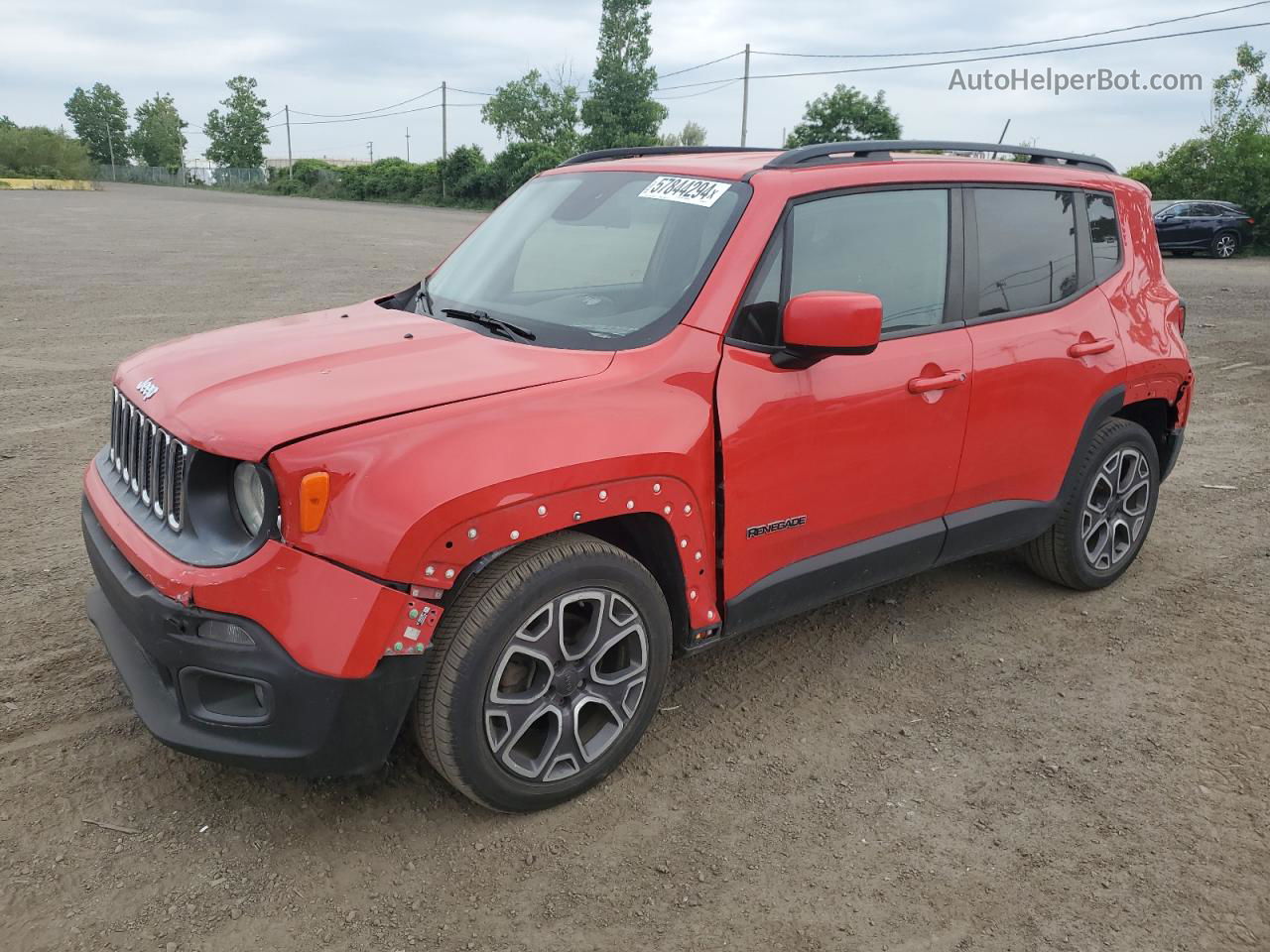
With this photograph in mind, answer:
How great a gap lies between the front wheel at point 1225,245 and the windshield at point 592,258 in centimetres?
2591

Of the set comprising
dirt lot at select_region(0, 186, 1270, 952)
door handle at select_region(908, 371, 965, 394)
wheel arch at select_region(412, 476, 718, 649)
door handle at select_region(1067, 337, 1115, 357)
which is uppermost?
door handle at select_region(1067, 337, 1115, 357)

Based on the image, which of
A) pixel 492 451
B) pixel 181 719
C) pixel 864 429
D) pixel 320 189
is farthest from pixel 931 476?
pixel 320 189

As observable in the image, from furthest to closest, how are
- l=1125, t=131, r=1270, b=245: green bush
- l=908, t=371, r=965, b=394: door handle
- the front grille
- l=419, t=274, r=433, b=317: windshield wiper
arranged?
l=1125, t=131, r=1270, b=245: green bush, l=419, t=274, r=433, b=317: windshield wiper, l=908, t=371, r=965, b=394: door handle, the front grille

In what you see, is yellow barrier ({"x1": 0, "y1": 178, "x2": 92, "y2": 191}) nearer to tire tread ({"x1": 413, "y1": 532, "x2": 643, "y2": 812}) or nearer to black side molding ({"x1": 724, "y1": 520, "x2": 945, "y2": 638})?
black side molding ({"x1": 724, "y1": 520, "x2": 945, "y2": 638})

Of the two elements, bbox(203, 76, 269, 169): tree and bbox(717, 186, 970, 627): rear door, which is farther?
bbox(203, 76, 269, 169): tree

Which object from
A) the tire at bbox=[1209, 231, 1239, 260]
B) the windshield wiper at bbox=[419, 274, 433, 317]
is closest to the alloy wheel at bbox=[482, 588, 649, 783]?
the windshield wiper at bbox=[419, 274, 433, 317]

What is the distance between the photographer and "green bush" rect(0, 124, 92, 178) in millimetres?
63188

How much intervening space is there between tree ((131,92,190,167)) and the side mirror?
131767 millimetres

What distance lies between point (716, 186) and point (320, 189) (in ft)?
224

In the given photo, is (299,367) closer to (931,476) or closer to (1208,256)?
(931,476)

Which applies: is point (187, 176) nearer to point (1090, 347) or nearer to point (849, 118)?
point (849, 118)

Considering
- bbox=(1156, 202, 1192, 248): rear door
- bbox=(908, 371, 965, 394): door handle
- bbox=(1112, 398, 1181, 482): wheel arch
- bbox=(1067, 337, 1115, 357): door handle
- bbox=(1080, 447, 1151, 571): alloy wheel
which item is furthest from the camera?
bbox=(1156, 202, 1192, 248): rear door

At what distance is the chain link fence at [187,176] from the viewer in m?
86.1

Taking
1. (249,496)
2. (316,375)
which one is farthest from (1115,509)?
(249,496)
